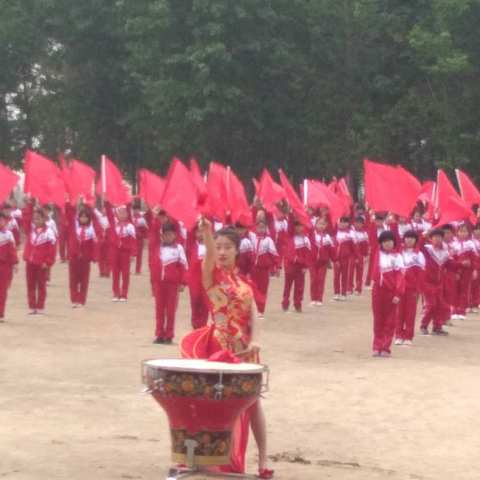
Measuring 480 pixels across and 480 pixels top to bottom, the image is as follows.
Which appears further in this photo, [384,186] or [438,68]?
[438,68]

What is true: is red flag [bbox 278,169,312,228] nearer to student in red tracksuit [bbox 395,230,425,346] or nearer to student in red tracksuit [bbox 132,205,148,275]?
student in red tracksuit [bbox 395,230,425,346]

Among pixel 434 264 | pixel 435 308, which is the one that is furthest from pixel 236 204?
pixel 435 308

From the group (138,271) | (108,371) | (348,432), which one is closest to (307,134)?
(138,271)

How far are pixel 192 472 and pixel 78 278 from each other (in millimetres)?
14576

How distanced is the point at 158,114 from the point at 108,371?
1293 inches

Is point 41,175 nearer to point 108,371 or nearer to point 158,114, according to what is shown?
point 108,371

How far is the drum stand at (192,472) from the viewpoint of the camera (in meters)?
9.07

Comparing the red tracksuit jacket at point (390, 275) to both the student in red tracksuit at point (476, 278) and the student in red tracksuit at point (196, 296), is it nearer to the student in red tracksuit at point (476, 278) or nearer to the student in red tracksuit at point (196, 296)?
the student in red tracksuit at point (196, 296)

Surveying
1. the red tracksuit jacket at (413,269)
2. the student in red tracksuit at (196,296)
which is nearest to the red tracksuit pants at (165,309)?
the student in red tracksuit at (196,296)

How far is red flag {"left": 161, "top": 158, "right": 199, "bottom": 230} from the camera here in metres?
17.9

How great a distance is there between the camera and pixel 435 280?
2016 cm

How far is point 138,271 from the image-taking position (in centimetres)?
3297

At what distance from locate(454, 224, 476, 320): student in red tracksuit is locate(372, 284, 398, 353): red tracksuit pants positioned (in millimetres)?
5472

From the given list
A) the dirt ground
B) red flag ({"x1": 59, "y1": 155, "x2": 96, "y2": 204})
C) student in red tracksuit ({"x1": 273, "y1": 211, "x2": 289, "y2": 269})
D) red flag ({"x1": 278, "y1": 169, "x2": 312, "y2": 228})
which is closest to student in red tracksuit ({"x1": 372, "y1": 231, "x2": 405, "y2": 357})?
the dirt ground
